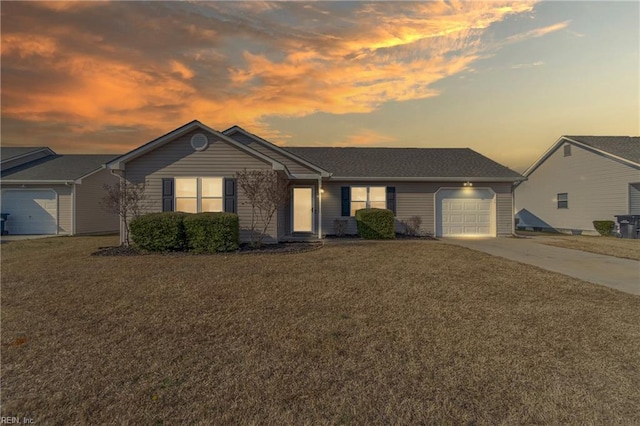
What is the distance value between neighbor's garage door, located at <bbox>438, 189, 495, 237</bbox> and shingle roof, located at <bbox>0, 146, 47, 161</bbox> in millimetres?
28557

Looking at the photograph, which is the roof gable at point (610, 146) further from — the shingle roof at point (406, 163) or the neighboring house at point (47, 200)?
the neighboring house at point (47, 200)

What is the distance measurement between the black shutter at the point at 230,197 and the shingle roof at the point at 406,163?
5.97m

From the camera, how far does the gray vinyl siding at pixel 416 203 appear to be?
17.9 meters

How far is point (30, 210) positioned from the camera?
2064cm

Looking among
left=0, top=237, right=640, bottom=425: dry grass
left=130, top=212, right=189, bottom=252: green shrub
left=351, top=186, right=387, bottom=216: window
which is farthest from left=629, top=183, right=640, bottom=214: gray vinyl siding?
left=130, top=212, right=189, bottom=252: green shrub

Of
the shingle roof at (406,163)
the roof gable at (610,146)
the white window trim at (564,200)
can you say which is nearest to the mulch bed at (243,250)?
the shingle roof at (406,163)

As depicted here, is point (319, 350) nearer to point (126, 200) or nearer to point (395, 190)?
point (126, 200)

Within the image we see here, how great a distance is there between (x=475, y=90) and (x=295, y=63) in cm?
818

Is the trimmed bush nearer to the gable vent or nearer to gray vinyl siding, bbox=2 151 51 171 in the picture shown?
the gable vent

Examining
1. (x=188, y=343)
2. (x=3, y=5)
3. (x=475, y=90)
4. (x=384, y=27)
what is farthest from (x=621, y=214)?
(x=3, y=5)

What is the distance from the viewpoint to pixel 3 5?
10297mm

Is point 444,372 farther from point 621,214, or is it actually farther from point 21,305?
point 621,214

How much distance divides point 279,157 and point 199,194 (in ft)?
15.5

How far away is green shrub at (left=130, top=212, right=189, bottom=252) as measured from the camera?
11914 mm
